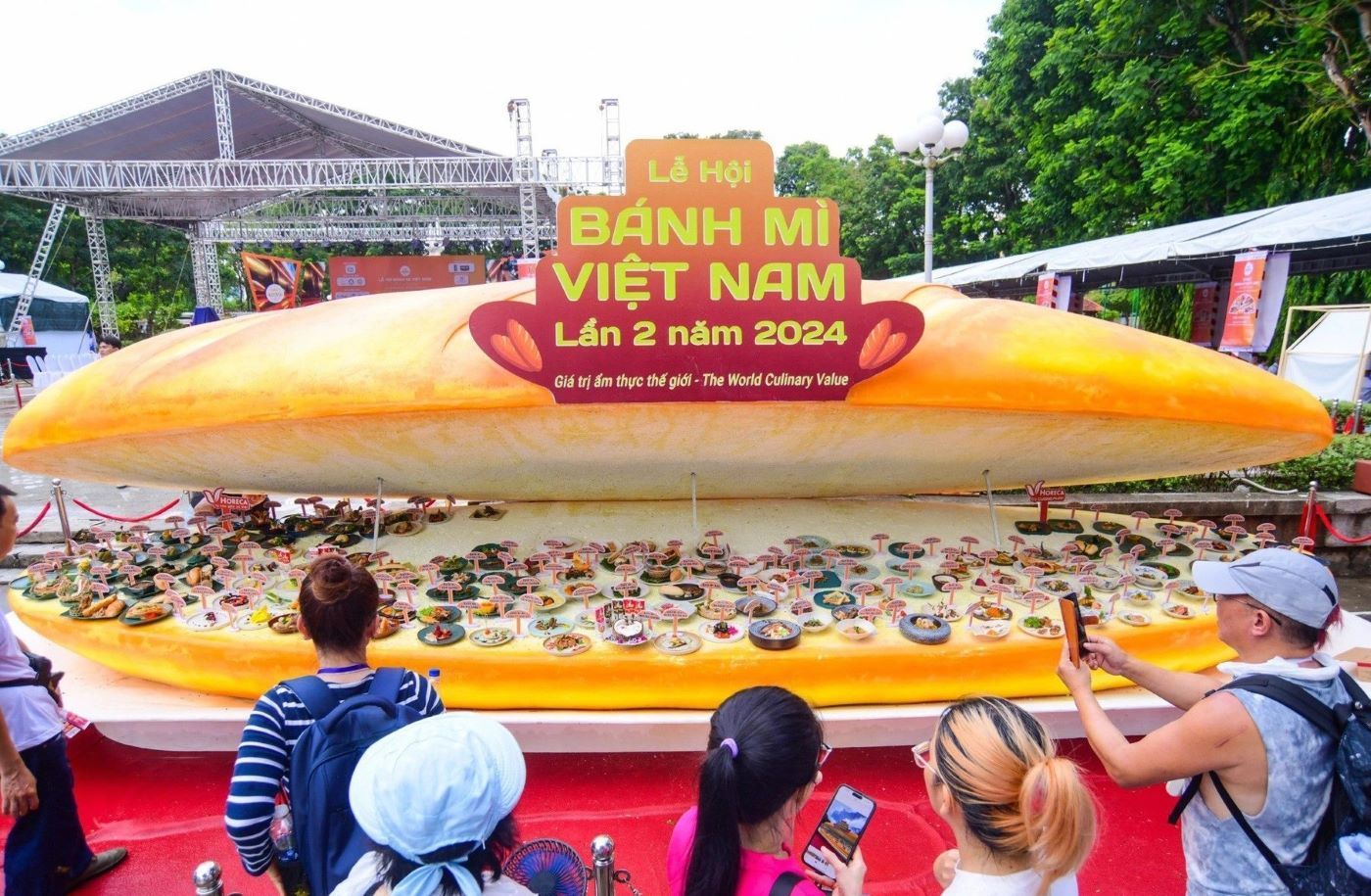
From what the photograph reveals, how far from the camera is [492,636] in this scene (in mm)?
3381

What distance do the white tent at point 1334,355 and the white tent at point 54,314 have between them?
118ft

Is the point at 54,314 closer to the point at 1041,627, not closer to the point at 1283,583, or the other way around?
the point at 1041,627

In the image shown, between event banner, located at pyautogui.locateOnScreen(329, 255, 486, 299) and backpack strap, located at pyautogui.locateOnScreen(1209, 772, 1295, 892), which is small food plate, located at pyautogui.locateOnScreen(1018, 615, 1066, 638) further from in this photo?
event banner, located at pyautogui.locateOnScreen(329, 255, 486, 299)

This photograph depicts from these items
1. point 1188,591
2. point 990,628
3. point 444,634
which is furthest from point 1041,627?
point 444,634

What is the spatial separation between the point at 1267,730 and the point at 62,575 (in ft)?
18.7

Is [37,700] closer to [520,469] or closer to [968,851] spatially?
[520,469]

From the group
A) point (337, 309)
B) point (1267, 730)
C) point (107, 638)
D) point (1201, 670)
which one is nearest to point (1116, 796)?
point (1201, 670)

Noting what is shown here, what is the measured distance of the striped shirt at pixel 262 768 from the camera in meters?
1.64

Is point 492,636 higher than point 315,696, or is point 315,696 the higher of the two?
point 315,696

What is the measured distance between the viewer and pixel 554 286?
310cm

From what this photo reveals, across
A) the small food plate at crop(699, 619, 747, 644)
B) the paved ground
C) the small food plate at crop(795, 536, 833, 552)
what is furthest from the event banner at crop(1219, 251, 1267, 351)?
the small food plate at crop(699, 619, 747, 644)

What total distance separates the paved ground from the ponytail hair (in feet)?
23.7

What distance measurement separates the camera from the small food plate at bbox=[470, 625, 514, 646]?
3.33 metres

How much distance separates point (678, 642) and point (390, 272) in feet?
68.6
